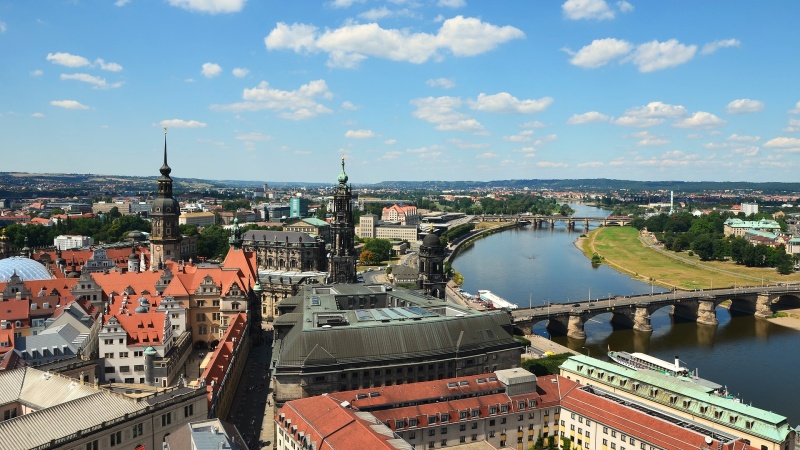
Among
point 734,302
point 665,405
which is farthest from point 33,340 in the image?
point 734,302

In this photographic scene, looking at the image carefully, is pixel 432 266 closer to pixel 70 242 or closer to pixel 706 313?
pixel 706 313

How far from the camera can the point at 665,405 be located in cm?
4481

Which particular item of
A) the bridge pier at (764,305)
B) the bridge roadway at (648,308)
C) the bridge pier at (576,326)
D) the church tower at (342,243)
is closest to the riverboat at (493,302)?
the bridge roadway at (648,308)

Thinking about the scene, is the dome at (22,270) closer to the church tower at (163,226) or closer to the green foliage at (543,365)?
the church tower at (163,226)

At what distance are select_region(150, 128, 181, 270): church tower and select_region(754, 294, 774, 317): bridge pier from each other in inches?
3719

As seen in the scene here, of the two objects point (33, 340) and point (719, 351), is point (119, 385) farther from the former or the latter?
point (719, 351)

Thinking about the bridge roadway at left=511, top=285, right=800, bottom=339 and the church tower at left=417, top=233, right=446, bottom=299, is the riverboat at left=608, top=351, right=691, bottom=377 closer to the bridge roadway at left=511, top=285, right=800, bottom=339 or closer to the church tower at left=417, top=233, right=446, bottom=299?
the bridge roadway at left=511, top=285, right=800, bottom=339

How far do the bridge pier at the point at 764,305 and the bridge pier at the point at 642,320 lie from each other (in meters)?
24.6

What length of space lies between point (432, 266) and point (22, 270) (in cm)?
5461

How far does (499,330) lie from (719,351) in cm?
4234

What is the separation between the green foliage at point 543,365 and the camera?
5859 cm

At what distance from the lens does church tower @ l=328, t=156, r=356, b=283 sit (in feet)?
265

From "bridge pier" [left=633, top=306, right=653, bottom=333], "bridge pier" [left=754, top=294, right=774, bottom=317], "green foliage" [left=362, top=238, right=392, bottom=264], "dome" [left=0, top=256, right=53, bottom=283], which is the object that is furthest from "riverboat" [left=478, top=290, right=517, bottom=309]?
"dome" [left=0, top=256, right=53, bottom=283]

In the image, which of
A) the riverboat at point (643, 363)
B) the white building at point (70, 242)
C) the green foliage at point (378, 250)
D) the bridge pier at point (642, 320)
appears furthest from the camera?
the green foliage at point (378, 250)
